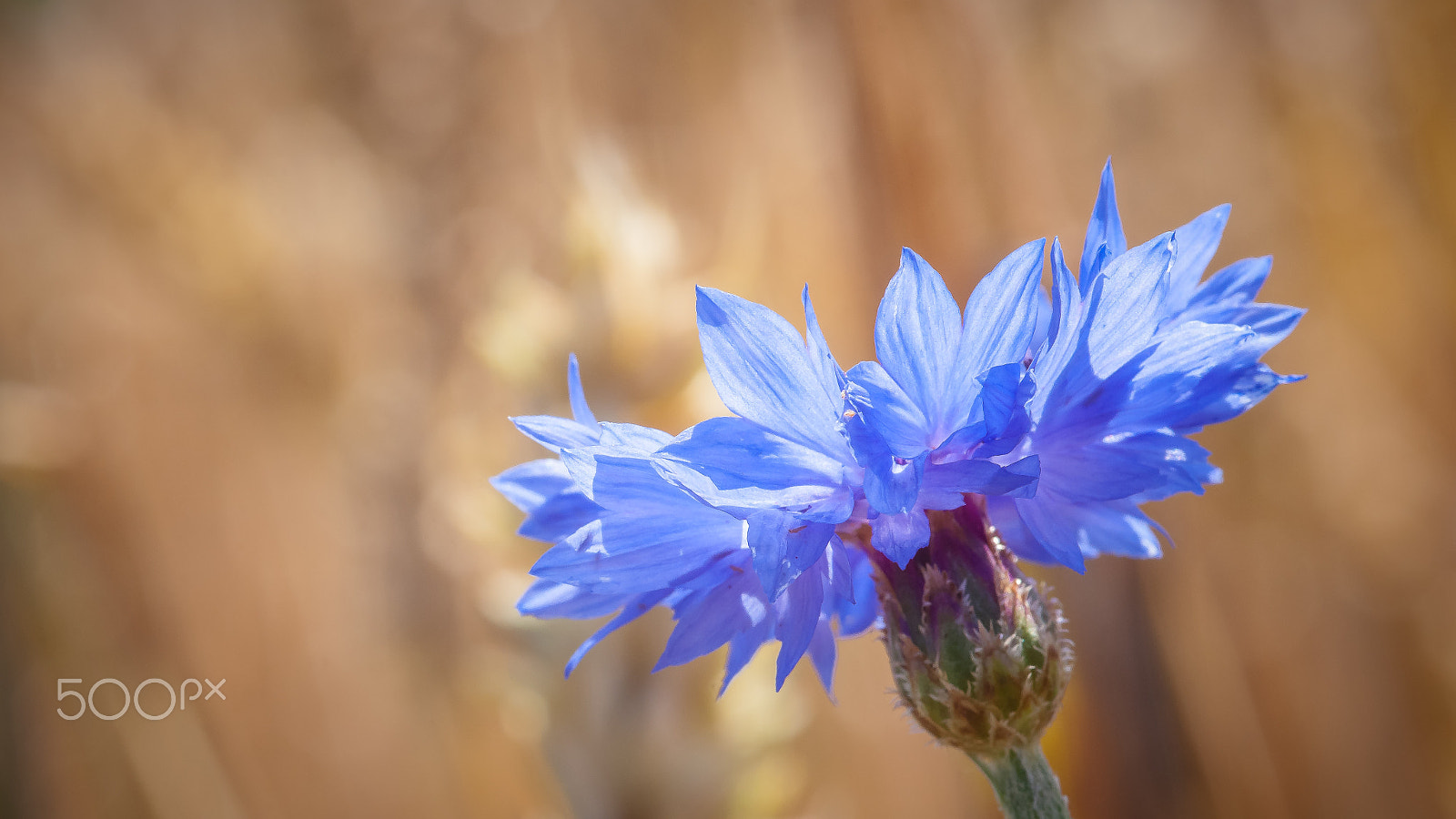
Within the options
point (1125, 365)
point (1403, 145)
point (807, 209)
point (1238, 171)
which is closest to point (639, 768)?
point (1125, 365)

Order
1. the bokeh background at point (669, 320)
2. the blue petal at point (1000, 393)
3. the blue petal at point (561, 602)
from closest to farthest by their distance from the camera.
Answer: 1. the blue petal at point (1000, 393)
2. the blue petal at point (561, 602)
3. the bokeh background at point (669, 320)

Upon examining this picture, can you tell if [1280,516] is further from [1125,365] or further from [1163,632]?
[1125,365]

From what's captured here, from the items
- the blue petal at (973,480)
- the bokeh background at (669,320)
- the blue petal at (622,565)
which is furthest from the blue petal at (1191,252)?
the bokeh background at (669,320)

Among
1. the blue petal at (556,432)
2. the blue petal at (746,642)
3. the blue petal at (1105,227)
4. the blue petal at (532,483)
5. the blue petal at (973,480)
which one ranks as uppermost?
the blue petal at (1105,227)

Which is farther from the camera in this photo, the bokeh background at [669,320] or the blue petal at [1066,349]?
the bokeh background at [669,320]

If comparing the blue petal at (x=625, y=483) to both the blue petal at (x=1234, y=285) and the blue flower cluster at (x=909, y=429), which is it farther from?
the blue petal at (x=1234, y=285)

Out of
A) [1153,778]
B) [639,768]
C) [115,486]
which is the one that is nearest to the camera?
[639,768]
